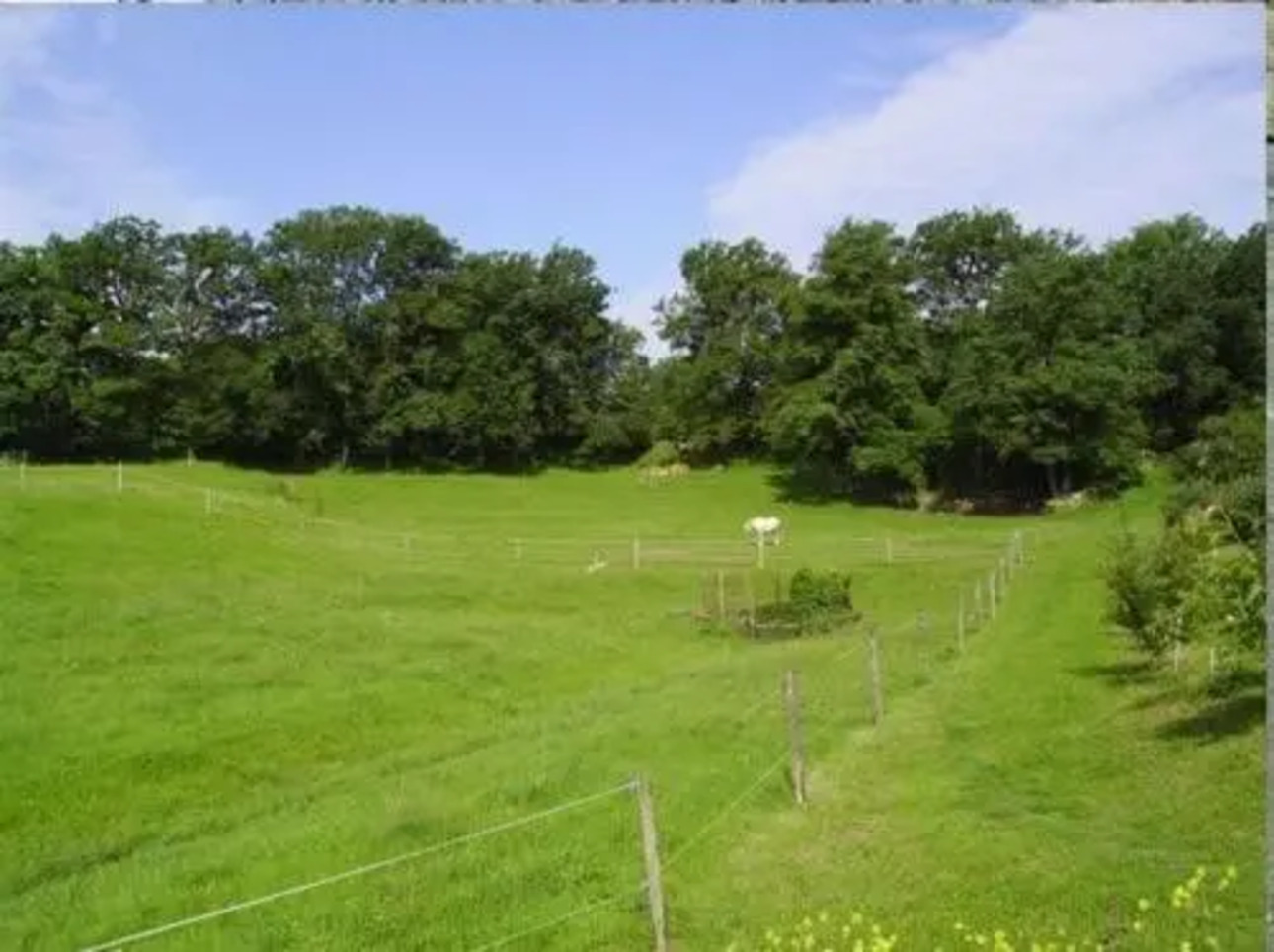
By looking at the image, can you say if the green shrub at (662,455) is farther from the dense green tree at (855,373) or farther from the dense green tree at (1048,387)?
A: the dense green tree at (1048,387)

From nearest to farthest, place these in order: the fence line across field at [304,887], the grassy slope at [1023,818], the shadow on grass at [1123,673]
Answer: the fence line across field at [304,887] → the grassy slope at [1023,818] → the shadow on grass at [1123,673]

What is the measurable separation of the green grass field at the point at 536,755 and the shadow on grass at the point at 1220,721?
0.09m

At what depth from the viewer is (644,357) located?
111 metres

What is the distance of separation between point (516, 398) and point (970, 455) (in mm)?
32683

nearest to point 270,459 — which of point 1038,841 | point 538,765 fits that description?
point 538,765

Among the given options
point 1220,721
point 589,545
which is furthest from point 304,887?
point 589,545

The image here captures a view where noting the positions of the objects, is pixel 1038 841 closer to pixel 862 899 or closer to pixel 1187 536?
pixel 862 899

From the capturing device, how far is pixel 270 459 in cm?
9919

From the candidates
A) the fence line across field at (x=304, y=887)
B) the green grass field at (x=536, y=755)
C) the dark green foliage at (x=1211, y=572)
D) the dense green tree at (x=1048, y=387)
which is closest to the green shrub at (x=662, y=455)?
the dense green tree at (x=1048, y=387)

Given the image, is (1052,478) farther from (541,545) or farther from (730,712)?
(730,712)

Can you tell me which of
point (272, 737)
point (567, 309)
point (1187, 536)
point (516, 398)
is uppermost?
point (567, 309)

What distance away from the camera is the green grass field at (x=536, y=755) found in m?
12.8

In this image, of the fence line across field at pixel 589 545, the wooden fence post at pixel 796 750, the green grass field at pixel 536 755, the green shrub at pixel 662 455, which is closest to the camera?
the green grass field at pixel 536 755

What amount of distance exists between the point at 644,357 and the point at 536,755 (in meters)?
91.4
